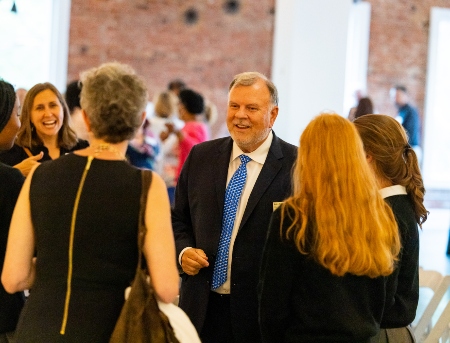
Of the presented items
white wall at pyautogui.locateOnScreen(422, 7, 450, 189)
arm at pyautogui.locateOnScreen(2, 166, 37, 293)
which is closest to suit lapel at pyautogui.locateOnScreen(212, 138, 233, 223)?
arm at pyautogui.locateOnScreen(2, 166, 37, 293)

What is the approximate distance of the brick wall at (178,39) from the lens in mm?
9242

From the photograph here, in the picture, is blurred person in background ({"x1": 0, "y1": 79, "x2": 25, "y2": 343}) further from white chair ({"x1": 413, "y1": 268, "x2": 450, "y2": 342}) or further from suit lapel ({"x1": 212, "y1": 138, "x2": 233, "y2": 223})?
white chair ({"x1": 413, "y1": 268, "x2": 450, "y2": 342})

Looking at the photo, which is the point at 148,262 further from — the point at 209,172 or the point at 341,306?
the point at 209,172

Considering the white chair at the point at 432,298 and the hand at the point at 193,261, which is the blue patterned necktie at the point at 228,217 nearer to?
the hand at the point at 193,261

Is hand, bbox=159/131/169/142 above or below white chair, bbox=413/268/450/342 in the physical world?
above

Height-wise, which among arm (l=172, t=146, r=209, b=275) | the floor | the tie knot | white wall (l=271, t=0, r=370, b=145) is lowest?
the floor

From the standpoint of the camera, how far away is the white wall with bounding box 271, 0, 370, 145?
6.62 m

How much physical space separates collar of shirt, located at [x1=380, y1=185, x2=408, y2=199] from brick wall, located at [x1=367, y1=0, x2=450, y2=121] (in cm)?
909

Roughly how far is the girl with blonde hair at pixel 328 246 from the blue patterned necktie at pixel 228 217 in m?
0.61

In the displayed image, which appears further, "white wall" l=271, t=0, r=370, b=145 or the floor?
"white wall" l=271, t=0, r=370, b=145

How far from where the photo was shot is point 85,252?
6.29 feet

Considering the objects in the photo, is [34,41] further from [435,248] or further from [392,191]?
[392,191]

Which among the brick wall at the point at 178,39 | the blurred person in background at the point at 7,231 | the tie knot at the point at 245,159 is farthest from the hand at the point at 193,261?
the brick wall at the point at 178,39

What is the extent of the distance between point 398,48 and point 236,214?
9.38 m
